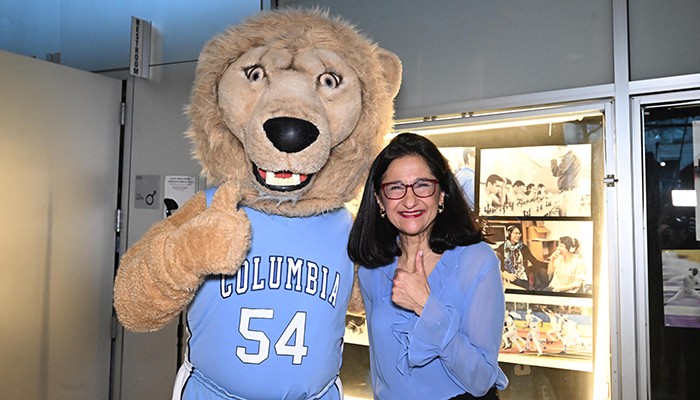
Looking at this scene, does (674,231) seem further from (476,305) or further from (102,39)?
(102,39)

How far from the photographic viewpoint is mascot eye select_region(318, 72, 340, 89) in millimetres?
1607

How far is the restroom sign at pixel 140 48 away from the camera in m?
3.08

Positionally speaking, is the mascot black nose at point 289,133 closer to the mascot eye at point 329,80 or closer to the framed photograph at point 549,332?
the mascot eye at point 329,80

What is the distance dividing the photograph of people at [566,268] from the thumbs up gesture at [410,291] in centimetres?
92

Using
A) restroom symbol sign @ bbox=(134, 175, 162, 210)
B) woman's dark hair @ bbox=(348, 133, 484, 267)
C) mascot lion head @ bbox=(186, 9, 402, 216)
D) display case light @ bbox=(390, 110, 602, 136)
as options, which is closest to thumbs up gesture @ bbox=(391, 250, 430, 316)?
woman's dark hair @ bbox=(348, 133, 484, 267)

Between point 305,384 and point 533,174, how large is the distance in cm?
132

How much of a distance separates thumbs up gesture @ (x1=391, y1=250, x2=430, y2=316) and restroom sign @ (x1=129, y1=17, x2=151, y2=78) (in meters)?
2.22

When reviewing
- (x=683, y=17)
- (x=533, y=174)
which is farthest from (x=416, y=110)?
(x=683, y=17)

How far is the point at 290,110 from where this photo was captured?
1.47 meters

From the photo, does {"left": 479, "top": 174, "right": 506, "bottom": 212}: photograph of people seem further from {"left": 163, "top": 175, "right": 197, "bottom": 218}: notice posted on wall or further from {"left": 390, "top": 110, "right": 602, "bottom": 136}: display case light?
{"left": 163, "top": 175, "right": 197, "bottom": 218}: notice posted on wall

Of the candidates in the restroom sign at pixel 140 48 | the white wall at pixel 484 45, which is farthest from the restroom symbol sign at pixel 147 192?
the white wall at pixel 484 45

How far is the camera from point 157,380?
3.05 m

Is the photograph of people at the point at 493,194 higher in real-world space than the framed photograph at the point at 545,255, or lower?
higher

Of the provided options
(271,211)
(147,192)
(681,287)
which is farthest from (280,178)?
(147,192)
